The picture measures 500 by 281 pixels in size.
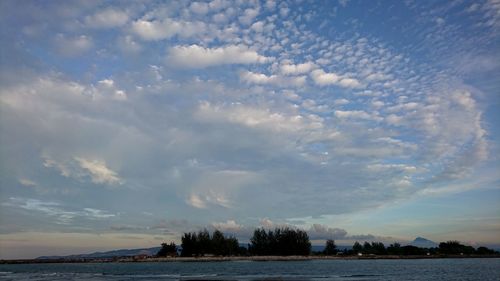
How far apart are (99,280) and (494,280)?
6484 cm

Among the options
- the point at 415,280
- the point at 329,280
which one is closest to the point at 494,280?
the point at 415,280

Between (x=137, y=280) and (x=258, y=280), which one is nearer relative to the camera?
(x=258, y=280)

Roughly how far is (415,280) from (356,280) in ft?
30.3

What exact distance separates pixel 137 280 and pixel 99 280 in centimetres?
700

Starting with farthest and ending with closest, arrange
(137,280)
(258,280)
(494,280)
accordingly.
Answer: (137,280)
(494,280)
(258,280)

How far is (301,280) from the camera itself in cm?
6656

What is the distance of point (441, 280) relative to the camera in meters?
72.3

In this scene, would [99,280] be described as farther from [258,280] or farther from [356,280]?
[356,280]

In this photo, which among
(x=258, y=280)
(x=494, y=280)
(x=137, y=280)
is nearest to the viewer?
(x=258, y=280)

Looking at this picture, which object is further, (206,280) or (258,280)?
(206,280)

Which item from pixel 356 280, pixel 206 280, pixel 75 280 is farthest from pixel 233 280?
pixel 75 280

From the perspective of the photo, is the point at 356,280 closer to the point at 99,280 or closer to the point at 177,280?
the point at 177,280

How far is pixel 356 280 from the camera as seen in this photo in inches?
2847

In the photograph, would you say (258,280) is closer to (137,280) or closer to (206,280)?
(206,280)
